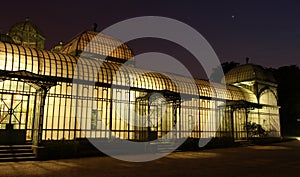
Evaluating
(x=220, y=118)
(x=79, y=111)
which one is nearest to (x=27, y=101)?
(x=79, y=111)

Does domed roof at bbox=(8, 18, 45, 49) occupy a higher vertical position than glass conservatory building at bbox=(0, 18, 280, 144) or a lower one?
higher

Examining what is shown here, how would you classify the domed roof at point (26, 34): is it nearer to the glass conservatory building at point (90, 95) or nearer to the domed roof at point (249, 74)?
the glass conservatory building at point (90, 95)

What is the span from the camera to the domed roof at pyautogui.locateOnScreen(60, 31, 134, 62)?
25781 mm

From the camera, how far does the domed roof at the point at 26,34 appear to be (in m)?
29.1

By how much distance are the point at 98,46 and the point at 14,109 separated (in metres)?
11.6

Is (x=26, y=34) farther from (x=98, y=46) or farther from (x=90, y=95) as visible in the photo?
(x=90, y=95)

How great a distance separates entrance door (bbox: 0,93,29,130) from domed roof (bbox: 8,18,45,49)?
514 inches

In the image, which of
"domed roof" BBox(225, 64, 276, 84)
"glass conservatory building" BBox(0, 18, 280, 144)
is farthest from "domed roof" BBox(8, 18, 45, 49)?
"domed roof" BBox(225, 64, 276, 84)

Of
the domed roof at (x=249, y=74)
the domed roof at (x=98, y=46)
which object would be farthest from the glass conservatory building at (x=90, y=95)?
the domed roof at (x=249, y=74)

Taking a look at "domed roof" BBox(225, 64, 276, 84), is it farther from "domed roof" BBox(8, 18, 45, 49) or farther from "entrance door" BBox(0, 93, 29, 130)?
"entrance door" BBox(0, 93, 29, 130)

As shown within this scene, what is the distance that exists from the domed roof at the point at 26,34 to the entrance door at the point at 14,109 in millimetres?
13067

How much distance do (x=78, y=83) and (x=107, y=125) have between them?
4.08m

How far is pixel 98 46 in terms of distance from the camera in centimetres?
2672

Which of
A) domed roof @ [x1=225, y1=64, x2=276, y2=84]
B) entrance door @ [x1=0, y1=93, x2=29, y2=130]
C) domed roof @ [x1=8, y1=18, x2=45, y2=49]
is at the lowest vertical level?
entrance door @ [x1=0, y1=93, x2=29, y2=130]
